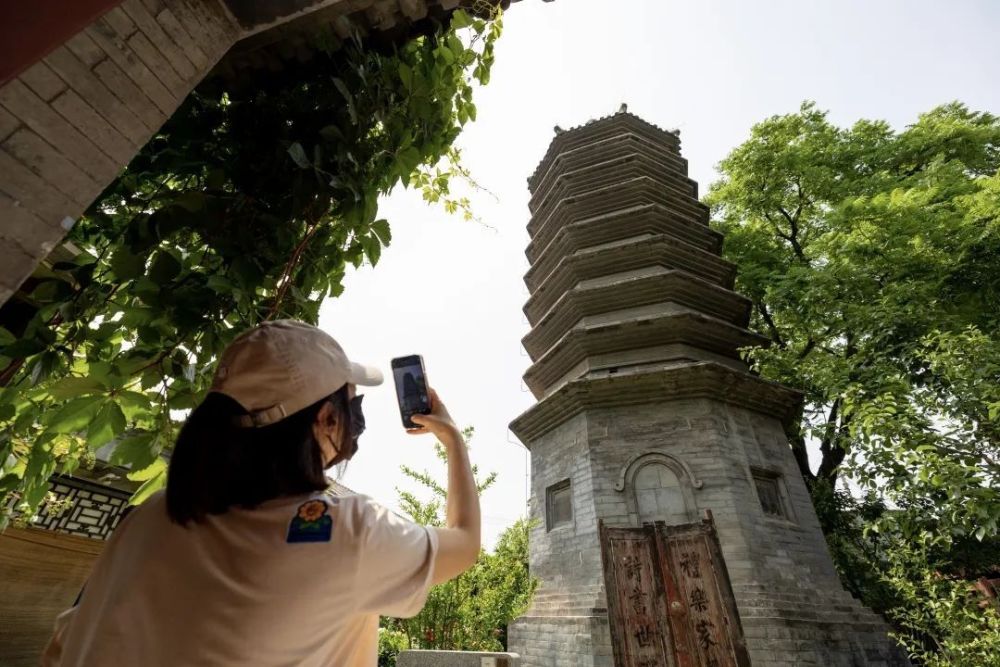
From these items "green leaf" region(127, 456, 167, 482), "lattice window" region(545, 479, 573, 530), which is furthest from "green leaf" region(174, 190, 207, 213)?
"lattice window" region(545, 479, 573, 530)

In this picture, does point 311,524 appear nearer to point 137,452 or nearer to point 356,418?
point 356,418

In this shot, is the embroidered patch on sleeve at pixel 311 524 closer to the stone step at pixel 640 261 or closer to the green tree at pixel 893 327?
the green tree at pixel 893 327

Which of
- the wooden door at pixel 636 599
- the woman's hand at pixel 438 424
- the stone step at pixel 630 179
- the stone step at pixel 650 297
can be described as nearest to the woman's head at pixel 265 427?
the woman's hand at pixel 438 424

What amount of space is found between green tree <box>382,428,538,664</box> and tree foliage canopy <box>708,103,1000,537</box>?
16.3ft

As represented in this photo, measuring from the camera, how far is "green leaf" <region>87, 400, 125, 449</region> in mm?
1576

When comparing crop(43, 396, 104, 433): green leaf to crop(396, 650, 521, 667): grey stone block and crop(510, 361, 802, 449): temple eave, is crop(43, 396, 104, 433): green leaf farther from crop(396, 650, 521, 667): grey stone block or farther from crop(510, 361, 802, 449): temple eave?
crop(510, 361, 802, 449): temple eave

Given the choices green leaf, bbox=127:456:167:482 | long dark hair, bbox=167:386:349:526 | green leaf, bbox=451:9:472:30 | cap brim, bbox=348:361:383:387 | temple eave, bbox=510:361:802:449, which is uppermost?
temple eave, bbox=510:361:802:449

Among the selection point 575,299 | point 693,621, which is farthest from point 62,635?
point 575,299

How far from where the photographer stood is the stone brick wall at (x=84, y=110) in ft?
3.95

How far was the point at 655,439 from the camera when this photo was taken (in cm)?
784

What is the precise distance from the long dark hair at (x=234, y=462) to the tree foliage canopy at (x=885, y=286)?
22.5 ft

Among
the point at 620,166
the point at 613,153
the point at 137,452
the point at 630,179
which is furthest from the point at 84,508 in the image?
the point at 613,153

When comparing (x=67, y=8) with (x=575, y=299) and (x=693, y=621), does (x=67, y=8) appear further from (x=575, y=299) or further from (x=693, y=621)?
(x=575, y=299)

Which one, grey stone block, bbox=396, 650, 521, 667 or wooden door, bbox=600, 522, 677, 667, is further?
wooden door, bbox=600, 522, 677, 667
